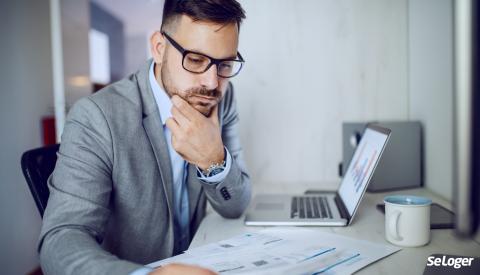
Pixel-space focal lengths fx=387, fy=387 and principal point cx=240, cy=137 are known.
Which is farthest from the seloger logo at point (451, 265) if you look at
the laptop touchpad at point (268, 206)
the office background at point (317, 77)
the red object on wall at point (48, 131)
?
the red object on wall at point (48, 131)

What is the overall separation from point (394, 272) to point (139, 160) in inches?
25.6

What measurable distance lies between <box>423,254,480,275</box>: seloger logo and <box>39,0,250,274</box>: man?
20.6 inches

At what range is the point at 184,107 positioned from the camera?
1081mm

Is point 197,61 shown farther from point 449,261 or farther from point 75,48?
point 75,48

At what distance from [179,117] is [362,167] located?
0.53 m

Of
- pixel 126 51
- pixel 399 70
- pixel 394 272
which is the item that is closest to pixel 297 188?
pixel 399 70

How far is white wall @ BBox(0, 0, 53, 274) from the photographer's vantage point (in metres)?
2.24

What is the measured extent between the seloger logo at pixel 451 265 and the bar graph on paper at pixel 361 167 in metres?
0.31

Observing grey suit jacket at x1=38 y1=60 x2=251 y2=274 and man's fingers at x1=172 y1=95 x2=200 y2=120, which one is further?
man's fingers at x1=172 y1=95 x2=200 y2=120

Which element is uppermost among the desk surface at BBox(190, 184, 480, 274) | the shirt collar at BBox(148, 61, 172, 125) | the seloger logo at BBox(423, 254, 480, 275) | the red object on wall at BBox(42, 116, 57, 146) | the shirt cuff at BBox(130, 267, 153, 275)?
the shirt collar at BBox(148, 61, 172, 125)

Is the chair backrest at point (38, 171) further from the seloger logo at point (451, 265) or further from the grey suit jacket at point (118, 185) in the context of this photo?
the seloger logo at point (451, 265)

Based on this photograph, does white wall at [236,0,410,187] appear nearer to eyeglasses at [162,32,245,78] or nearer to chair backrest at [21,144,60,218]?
eyeglasses at [162,32,245,78]

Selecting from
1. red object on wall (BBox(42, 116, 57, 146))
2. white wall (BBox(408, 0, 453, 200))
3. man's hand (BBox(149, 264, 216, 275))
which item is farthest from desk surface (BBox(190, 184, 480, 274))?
red object on wall (BBox(42, 116, 57, 146))

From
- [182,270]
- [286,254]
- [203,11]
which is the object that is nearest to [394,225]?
[286,254]
